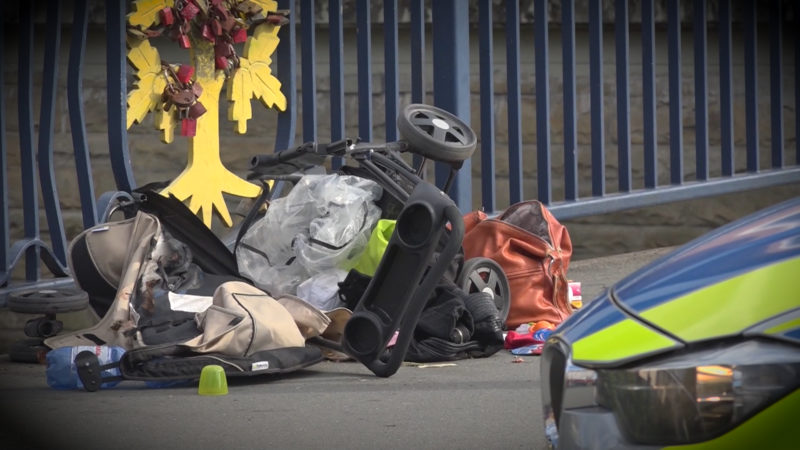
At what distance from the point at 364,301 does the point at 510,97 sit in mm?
3068

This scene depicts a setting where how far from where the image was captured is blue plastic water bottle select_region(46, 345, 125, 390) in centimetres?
479

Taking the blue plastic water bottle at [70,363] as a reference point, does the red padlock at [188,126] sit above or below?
above

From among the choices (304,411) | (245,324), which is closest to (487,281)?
(245,324)

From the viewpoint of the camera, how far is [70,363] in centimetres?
480

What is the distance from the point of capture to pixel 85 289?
208 inches

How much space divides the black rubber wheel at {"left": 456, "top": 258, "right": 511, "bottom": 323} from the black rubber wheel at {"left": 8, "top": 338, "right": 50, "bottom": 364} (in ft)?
5.18

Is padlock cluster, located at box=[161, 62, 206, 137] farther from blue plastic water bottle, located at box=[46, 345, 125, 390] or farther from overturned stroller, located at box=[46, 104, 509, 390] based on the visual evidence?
blue plastic water bottle, located at box=[46, 345, 125, 390]

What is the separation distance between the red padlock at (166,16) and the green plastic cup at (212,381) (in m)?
1.89

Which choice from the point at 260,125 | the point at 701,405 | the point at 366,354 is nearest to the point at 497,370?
the point at 366,354

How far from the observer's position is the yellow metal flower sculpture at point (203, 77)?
599cm

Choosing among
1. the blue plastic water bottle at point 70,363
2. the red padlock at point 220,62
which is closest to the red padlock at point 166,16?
the red padlock at point 220,62

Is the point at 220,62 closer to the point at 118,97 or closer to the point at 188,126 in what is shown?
the point at 188,126

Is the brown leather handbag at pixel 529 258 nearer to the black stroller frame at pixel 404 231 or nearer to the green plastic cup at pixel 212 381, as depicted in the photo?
the black stroller frame at pixel 404 231

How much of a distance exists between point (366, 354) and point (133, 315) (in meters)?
0.84
